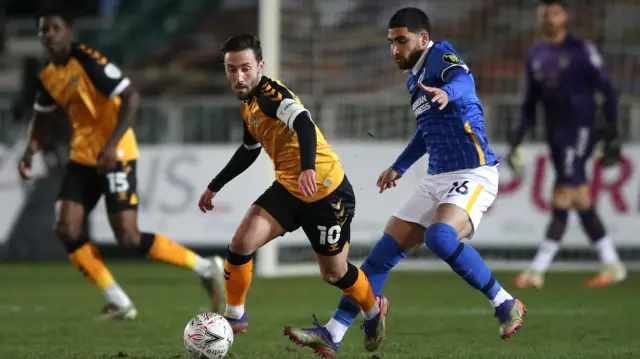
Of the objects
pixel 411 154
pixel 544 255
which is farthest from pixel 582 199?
pixel 411 154

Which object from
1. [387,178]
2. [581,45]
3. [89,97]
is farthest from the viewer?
[581,45]

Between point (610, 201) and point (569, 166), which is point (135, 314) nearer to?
point (569, 166)

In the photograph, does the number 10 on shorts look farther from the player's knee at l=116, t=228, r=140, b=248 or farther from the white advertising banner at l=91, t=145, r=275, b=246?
the white advertising banner at l=91, t=145, r=275, b=246

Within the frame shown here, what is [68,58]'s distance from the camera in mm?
7723

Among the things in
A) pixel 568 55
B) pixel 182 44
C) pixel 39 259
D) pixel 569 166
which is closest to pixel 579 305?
pixel 569 166

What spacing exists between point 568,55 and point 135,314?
481 cm

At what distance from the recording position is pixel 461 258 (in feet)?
18.0

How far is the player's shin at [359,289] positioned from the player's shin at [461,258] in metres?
0.41

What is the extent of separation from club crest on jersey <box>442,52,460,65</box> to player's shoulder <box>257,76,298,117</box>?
2.62ft

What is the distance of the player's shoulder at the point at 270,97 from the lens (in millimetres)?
5430

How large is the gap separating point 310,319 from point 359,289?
2.05 m

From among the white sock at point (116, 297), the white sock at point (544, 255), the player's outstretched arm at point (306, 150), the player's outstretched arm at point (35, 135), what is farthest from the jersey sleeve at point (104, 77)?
the white sock at point (544, 255)

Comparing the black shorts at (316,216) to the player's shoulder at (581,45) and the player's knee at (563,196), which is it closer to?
the player's knee at (563,196)

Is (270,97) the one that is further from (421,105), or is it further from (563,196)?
(563,196)
